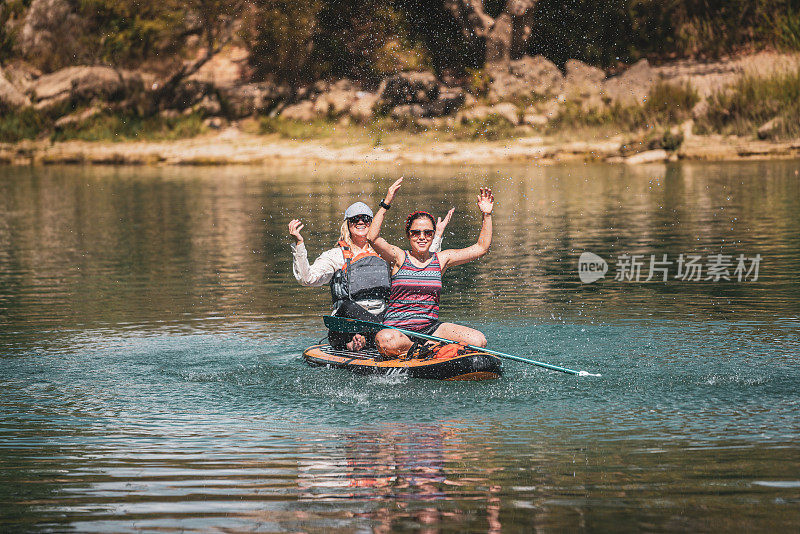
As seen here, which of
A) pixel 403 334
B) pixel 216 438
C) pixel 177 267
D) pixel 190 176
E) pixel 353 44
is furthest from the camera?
pixel 353 44

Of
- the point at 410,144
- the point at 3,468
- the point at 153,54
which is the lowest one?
the point at 3,468

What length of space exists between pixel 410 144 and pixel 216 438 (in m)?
34.6

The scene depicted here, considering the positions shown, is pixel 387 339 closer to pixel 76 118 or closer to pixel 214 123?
pixel 214 123

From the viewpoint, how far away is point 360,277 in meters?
11.8

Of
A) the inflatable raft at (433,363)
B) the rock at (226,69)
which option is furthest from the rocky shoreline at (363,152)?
the inflatable raft at (433,363)

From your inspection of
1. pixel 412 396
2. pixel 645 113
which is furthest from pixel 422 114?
pixel 412 396

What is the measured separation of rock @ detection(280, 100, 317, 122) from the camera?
4653 centimetres

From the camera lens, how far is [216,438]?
8.87 meters

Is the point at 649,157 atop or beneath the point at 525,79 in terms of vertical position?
beneath

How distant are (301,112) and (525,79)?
907 cm

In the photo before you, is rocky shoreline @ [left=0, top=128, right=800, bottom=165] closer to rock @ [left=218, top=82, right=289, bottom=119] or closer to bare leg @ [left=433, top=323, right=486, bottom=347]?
rock @ [left=218, top=82, right=289, bottom=119]

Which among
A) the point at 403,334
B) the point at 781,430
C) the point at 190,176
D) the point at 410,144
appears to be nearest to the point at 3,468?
the point at 403,334

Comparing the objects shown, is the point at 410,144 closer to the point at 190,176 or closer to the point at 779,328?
the point at 190,176

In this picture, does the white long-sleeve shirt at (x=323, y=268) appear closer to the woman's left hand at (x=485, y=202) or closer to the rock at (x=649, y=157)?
the woman's left hand at (x=485, y=202)
